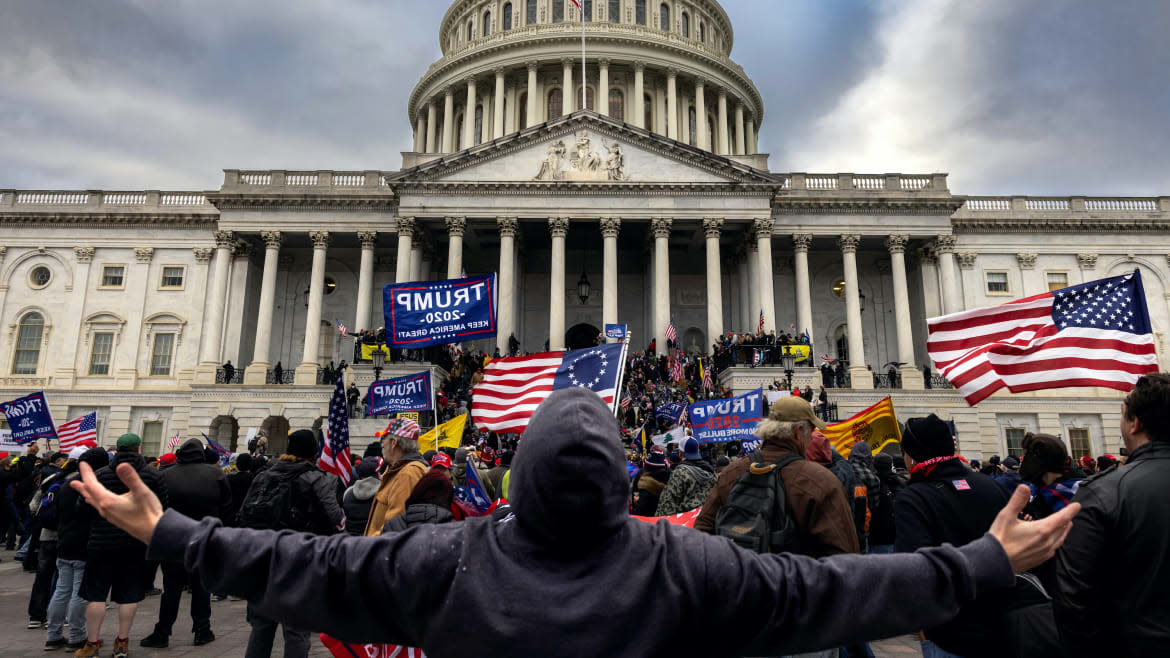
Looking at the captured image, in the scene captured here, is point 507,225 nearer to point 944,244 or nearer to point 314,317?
point 314,317

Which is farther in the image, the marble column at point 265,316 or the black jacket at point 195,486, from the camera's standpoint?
the marble column at point 265,316

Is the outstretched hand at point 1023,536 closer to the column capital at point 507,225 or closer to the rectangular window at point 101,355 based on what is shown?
the column capital at point 507,225

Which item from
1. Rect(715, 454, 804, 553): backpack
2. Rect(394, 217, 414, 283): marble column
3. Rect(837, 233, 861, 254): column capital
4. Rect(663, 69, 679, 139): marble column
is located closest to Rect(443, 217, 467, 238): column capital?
Rect(394, 217, 414, 283): marble column

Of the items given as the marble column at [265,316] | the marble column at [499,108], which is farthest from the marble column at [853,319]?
the marble column at [265,316]

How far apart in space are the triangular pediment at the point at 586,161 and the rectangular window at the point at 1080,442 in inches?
782

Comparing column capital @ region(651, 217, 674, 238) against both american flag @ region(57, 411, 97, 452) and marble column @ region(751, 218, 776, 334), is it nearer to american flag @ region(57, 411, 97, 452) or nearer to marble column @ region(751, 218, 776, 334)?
marble column @ region(751, 218, 776, 334)

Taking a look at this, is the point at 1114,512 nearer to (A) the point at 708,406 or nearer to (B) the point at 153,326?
(A) the point at 708,406

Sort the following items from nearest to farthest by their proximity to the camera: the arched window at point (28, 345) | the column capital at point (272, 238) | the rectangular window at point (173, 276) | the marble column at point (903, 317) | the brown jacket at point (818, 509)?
the brown jacket at point (818, 509) → the marble column at point (903, 317) → the column capital at point (272, 238) → the arched window at point (28, 345) → the rectangular window at point (173, 276)

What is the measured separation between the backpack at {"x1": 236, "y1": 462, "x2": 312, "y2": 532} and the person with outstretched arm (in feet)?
16.6

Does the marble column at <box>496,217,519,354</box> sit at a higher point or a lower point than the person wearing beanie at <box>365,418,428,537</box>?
higher

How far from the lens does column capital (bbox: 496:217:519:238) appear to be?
34219mm

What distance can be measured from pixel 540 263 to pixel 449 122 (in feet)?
64.4

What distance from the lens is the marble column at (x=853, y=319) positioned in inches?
1325

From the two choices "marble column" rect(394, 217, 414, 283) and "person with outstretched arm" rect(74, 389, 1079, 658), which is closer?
"person with outstretched arm" rect(74, 389, 1079, 658)
